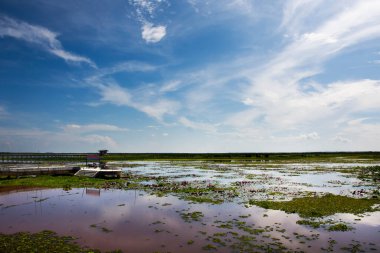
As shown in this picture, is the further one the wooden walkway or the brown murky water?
the wooden walkway

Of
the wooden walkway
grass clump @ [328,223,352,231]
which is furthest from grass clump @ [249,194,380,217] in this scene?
the wooden walkway

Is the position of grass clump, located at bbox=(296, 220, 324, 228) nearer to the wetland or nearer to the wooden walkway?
the wetland

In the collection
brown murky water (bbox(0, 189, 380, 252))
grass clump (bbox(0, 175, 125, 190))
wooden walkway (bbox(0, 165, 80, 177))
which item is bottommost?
brown murky water (bbox(0, 189, 380, 252))

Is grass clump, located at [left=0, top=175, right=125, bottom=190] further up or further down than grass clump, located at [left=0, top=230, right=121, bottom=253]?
further up

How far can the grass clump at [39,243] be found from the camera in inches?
503

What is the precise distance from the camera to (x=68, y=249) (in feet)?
42.4

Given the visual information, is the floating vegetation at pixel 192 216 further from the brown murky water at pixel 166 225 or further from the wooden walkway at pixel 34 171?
the wooden walkway at pixel 34 171

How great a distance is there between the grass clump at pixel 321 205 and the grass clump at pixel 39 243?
14.1 metres

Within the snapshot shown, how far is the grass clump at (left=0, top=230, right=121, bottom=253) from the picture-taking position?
41.9 feet

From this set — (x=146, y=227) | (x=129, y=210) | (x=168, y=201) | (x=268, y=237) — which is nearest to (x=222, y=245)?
(x=268, y=237)

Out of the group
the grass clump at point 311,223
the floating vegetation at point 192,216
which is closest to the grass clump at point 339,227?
the grass clump at point 311,223

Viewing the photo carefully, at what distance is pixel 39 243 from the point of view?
13.6 meters

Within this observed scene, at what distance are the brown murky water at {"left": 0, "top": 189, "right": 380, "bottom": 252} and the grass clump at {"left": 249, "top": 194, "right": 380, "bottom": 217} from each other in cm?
122

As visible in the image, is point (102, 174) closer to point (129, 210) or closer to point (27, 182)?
point (27, 182)
